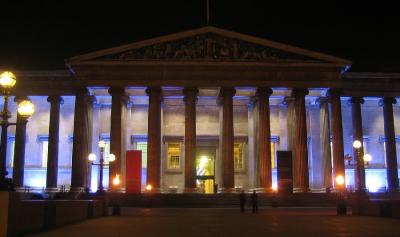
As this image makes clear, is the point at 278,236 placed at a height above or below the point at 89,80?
below

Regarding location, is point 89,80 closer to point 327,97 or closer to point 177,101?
point 177,101

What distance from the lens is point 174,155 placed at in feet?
195

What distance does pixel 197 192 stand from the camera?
50.1 meters

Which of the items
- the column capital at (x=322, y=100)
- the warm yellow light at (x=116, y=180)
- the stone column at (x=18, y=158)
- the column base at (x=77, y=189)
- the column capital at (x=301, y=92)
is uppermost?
the column capital at (x=301, y=92)

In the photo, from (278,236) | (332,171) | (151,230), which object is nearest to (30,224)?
(151,230)

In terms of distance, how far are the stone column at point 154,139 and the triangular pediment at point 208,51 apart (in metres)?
3.49

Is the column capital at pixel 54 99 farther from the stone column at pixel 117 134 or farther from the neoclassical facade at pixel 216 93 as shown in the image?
the stone column at pixel 117 134

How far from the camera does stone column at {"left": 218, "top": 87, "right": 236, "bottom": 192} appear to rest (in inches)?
1989

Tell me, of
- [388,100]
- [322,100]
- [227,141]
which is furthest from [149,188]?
[388,100]

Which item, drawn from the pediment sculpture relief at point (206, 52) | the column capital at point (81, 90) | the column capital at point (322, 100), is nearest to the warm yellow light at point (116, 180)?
the column capital at point (81, 90)

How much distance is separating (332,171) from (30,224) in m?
37.2

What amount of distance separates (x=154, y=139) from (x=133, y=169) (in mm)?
6406

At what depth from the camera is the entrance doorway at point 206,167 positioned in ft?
191

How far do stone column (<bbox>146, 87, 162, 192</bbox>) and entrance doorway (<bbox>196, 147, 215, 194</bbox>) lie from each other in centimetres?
864
